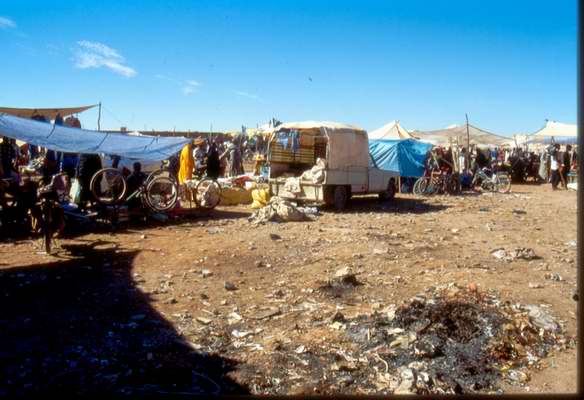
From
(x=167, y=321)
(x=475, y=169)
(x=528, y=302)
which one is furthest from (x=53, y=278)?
(x=475, y=169)

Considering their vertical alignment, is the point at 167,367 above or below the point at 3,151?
below

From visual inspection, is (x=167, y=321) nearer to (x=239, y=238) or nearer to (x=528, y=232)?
(x=239, y=238)

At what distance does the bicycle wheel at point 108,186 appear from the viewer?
1056 cm

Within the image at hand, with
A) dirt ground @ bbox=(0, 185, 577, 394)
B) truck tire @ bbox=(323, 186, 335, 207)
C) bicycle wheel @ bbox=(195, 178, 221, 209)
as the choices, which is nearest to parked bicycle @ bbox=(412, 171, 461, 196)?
truck tire @ bbox=(323, 186, 335, 207)

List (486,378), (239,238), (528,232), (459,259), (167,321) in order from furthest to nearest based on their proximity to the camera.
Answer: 1. (528,232)
2. (239,238)
3. (459,259)
4. (167,321)
5. (486,378)

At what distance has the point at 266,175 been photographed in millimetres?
14641

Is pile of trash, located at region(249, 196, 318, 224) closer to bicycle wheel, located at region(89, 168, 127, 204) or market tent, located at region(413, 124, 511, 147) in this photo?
bicycle wheel, located at region(89, 168, 127, 204)

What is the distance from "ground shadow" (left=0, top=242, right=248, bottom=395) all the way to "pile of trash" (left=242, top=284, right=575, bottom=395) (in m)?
0.62

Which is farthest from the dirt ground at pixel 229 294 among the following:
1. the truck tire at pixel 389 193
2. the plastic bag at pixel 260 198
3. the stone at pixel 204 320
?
the truck tire at pixel 389 193

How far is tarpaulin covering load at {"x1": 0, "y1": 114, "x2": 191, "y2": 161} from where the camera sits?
34.4 feet

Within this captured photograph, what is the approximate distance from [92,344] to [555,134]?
30.0 metres

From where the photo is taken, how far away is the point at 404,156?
20.5 m

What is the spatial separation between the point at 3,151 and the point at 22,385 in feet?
38.8

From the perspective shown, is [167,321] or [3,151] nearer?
[167,321]
